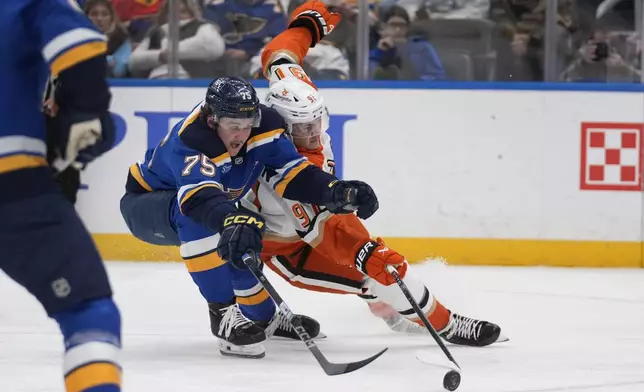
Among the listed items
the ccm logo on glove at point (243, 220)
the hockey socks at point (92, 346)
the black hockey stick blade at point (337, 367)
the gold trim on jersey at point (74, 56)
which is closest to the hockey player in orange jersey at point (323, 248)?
the black hockey stick blade at point (337, 367)

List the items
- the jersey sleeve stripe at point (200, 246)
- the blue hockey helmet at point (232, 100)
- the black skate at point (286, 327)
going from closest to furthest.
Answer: the blue hockey helmet at point (232, 100), the jersey sleeve stripe at point (200, 246), the black skate at point (286, 327)

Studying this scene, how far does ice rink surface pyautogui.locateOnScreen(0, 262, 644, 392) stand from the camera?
10.2 feet

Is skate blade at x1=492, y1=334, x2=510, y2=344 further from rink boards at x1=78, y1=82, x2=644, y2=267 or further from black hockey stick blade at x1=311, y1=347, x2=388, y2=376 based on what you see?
rink boards at x1=78, y1=82, x2=644, y2=267

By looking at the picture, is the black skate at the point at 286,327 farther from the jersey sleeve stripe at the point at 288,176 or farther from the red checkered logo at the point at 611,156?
the red checkered logo at the point at 611,156

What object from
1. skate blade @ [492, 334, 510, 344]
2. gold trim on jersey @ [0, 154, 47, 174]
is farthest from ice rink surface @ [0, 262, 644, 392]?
gold trim on jersey @ [0, 154, 47, 174]

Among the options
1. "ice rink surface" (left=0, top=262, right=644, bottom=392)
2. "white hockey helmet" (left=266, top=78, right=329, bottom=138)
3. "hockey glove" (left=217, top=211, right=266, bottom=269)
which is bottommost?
"ice rink surface" (left=0, top=262, right=644, bottom=392)

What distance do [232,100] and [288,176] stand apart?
40 cm

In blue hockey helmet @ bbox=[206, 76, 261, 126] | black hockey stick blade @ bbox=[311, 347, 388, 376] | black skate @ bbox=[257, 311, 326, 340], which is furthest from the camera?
black skate @ bbox=[257, 311, 326, 340]

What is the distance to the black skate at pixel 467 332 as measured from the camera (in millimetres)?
3559

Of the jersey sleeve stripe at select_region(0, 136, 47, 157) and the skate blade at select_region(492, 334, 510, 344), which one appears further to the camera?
the skate blade at select_region(492, 334, 510, 344)

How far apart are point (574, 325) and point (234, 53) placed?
233cm

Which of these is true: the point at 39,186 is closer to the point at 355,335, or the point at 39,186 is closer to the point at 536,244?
the point at 355,335

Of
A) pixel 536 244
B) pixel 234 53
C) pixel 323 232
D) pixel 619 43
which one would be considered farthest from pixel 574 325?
pixel 234 53

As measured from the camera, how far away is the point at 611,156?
5426mm
